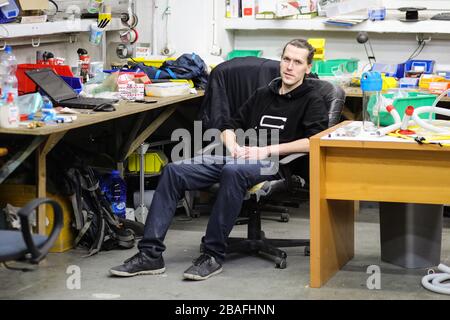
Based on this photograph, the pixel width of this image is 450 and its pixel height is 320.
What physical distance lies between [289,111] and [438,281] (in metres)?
1.11

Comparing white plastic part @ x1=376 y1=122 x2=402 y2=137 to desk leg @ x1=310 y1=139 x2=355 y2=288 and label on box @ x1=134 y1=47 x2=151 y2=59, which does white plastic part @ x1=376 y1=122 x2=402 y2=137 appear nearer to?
desk leg @ x1=310 y1=139 x2=355 y2=288

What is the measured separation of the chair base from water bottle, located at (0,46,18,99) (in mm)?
1321

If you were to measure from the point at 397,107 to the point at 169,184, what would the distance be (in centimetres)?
124

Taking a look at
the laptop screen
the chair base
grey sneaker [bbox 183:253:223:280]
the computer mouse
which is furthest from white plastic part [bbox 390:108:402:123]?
the laptop screen

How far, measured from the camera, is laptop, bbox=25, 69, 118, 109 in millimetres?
4465

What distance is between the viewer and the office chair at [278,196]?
423 centimetres

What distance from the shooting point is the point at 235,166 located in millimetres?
4148

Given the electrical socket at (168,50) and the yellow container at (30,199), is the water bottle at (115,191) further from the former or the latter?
the electrical socket at (168,50)

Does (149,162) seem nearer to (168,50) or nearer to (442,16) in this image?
(168,50)

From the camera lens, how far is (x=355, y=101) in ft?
18.3

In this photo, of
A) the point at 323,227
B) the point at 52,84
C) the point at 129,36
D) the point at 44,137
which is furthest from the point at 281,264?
the point at 129,36

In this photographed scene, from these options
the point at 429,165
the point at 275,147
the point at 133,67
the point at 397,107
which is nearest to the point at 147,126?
the point at 133,67
